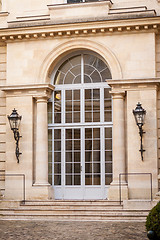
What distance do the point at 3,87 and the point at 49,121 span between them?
6.87ft

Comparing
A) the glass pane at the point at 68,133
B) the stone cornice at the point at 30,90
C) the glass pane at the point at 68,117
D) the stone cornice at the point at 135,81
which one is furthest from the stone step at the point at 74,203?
the stone cornice at the point at 135,81

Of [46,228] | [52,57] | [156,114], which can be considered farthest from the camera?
[52,57]

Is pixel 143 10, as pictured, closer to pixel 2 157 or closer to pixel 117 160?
pixel 117 160

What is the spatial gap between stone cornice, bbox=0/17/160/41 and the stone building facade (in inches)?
1.4

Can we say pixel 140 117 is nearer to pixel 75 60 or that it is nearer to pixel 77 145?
pixel 77 145

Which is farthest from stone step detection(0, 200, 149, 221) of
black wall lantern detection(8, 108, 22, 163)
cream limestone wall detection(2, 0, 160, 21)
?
cream limestone wall detection(2, 0, 160, 21)

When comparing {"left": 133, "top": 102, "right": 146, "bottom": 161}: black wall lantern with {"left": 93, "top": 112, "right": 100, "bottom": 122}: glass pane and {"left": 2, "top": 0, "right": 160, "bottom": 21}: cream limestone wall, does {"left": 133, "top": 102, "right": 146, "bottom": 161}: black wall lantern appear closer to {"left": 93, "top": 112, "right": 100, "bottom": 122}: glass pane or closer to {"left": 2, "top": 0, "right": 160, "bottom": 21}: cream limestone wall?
{"left": 93, "top": 112, "right": 100, "bottom": 122}: glass pane

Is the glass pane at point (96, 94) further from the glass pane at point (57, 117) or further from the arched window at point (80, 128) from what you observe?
the glass pane at point (57, 117)

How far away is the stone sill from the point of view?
1781cm

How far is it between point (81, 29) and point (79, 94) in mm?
2379

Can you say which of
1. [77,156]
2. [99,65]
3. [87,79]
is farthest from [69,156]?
[99,65]

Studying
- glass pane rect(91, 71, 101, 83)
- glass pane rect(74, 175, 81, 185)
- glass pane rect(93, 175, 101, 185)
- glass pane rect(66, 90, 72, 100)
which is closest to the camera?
glass pane rect(93, 175, 101, 185)

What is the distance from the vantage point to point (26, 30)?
18031 mm

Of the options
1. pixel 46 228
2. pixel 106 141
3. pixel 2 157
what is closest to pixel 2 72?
pixel 2 157
